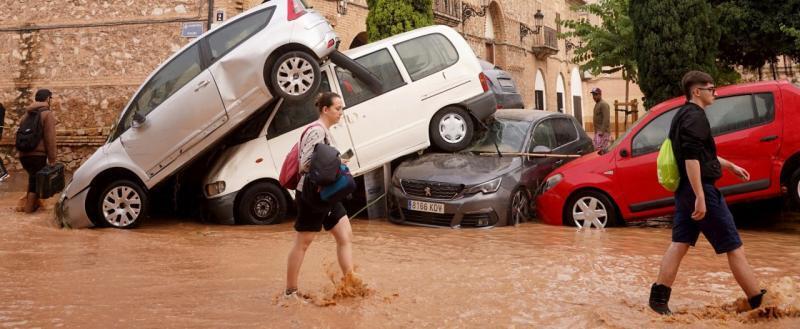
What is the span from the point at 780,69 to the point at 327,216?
2588 centimetres

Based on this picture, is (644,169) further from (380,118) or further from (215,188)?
(215,188)

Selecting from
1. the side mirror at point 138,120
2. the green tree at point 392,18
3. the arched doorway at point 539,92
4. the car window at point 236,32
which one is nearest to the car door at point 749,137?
the car window at point 236,32

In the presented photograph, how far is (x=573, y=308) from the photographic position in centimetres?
591

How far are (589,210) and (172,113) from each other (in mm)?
5234

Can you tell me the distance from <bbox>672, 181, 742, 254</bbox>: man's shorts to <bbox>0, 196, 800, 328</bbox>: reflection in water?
50 cm

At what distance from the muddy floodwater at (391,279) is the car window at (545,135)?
1442 millimetres

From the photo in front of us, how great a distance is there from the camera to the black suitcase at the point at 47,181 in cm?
1147

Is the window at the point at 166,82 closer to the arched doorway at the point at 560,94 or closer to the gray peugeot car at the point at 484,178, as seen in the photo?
the gray peugeot car at the point at 484,178

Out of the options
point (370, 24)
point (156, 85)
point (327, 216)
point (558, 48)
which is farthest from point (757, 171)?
point (558, 48)

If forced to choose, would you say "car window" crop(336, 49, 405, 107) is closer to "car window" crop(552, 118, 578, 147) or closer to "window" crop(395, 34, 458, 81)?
"window" crop(395, 34, 458, 81)

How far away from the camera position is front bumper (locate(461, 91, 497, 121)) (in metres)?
11.4

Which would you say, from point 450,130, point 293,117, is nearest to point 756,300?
point 450,130

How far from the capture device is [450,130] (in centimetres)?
1134

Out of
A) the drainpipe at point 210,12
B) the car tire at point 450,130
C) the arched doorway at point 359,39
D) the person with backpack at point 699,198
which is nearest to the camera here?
the person with backpack at point 699,198
